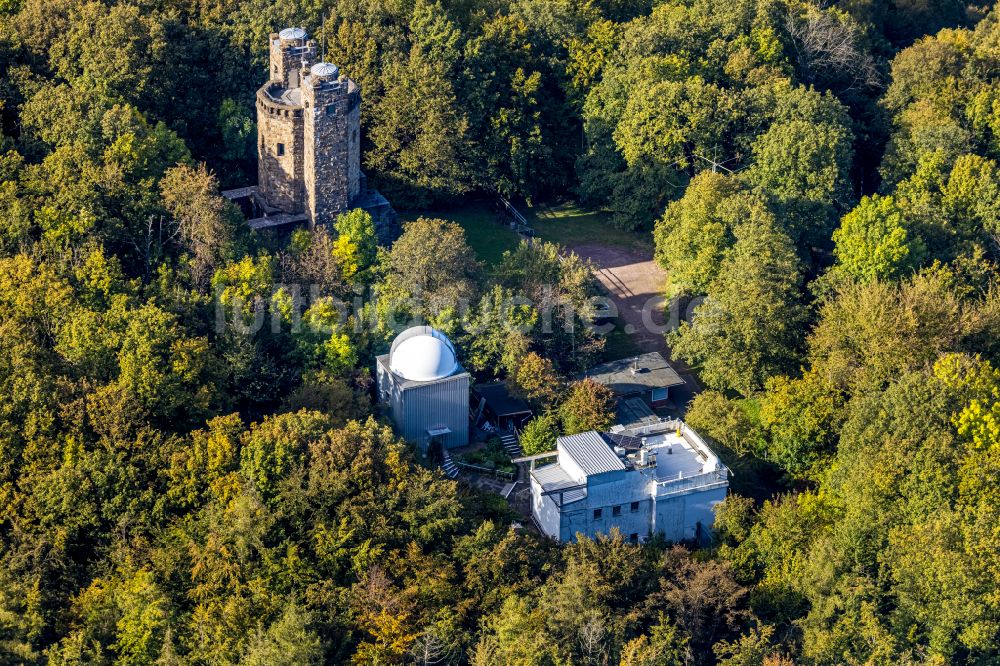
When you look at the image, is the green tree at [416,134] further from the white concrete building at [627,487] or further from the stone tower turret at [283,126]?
the white concrete building at [627,487]

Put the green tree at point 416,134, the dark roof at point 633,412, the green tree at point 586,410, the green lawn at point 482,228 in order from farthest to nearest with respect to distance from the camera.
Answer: the green lawn at point 482,228
the green tree at point 416,134
the dark roof at point 633,412
the green tree at point 586,410

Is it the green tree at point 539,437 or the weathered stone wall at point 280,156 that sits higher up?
the weathered stone wall at point 280,156

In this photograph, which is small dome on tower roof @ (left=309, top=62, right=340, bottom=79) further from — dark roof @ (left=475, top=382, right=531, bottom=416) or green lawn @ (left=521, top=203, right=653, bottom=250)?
green lawn @ (left=521, top=203, right=653, bottom=250)

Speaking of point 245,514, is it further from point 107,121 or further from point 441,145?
point 441,145

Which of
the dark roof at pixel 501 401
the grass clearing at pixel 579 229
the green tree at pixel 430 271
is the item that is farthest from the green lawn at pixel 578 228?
the dark roof at pixel 501 401

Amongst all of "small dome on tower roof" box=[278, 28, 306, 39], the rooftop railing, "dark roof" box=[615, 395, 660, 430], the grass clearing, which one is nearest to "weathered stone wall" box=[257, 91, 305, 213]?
"small dome on tower roof" box=[278, 28, 306, 39]

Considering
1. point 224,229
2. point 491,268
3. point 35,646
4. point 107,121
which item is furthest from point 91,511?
point 491,268

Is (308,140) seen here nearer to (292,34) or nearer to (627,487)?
(292,34)
